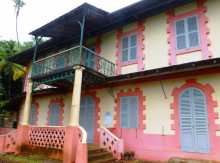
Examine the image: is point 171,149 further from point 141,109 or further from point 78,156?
point 78,156

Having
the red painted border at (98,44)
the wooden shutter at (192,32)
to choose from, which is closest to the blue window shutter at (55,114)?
the red painted border at (98,44)

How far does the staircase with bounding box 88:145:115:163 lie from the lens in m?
8.18

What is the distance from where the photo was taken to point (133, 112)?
A: 384 inches

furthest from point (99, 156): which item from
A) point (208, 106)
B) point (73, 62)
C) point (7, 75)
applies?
point (7, 75)

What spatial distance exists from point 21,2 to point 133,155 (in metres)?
26.0

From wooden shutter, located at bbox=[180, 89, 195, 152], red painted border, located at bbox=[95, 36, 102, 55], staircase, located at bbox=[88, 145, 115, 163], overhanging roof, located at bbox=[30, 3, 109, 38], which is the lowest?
staircase, located at bbox=[88, 145, 115, 163]

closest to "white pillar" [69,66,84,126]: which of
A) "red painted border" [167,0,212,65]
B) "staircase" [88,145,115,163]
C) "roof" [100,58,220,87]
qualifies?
"staircase" [88,145,115,163]

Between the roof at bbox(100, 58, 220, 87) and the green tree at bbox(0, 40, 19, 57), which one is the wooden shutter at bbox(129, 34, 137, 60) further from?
the green tree at bbox(0, 40, 19, 57)

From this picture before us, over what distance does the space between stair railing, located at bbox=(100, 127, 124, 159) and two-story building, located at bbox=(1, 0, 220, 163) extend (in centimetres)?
4

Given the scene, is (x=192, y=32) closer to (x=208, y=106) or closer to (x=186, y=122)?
(x=208, y=106)

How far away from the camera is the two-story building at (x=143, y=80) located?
792cm

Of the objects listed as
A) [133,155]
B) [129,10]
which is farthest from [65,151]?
[129,10]

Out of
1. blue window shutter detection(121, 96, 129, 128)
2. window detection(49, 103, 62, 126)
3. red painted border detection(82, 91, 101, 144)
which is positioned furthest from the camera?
window detection(49, 103, 62, 126)

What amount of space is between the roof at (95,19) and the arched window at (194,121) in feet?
13.5
